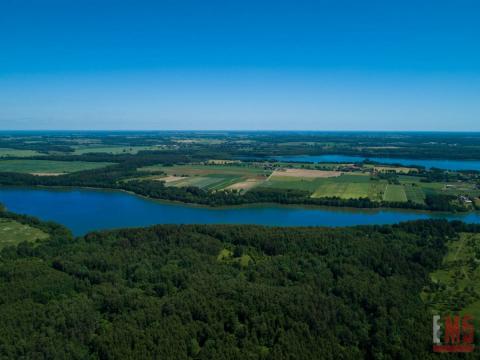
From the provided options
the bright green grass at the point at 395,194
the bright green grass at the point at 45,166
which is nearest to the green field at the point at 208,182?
the bright green grass at the point at 395,194

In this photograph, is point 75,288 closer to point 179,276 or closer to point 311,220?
point 179,276

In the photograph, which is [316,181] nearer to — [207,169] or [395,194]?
[395,194]

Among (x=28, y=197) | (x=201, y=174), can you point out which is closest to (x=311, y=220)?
(x=201, y=174)

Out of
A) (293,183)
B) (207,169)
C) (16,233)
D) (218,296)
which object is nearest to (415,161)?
(293,183)

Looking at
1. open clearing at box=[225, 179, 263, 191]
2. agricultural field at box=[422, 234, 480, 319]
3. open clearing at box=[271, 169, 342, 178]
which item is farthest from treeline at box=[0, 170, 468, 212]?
open clearing at box=[271, 169, 342, 178]

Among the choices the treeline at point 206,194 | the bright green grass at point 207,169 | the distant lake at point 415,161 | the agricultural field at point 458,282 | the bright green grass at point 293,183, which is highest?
the distant lake at point 415,161

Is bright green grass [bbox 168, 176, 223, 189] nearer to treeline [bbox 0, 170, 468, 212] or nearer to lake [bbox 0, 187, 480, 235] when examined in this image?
treeline [bbox 0, 170, 468, 212]

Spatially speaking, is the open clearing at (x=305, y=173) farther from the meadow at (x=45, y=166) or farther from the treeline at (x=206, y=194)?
the meadow at (x=45, y=166)
